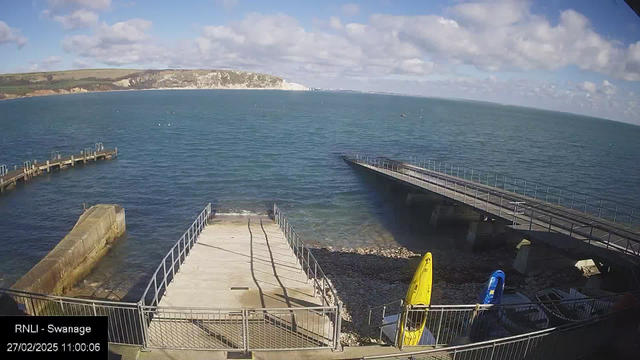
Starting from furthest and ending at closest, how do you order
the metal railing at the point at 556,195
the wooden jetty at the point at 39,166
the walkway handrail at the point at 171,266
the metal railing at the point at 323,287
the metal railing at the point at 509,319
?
the wooden jetty at the point at 39,166 → the metal railing at the point at 556,195 → the walkway handrail at the point at 171,266 → the metal railing at the point at 509,319 → the metal railing at the point at 323,287

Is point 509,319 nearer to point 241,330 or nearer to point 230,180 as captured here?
point 241,330

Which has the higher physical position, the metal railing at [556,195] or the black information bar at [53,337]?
the black information bar at [53,337]

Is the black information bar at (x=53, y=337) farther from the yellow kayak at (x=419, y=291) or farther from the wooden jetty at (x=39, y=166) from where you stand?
the wooden jetty at (x=39, y=166)

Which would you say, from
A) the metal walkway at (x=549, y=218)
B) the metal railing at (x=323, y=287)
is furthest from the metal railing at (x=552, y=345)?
the metal walkway at (x=549, y=218)

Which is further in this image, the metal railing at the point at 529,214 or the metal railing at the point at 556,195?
the metal railing at the point at 556,195

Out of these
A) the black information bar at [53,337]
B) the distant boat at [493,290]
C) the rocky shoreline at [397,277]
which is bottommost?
the rocky shoreline at [397,277]

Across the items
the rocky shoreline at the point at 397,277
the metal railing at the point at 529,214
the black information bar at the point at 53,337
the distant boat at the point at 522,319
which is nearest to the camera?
the black information bar at the point at 53,337

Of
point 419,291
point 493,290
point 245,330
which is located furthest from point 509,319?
point 245,330

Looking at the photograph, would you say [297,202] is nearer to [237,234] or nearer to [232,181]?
[232,181]
